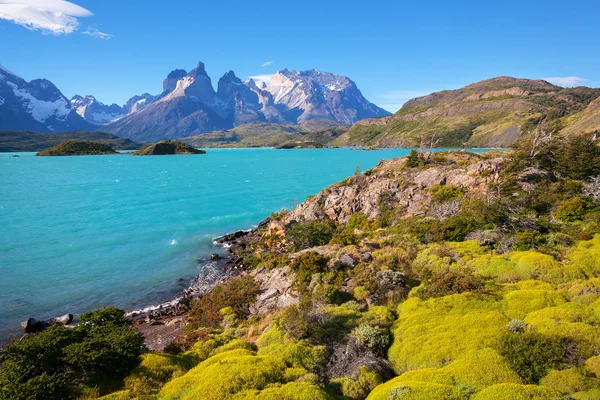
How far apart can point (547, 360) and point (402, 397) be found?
17.2 feet

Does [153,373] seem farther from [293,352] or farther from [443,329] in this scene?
[443,329]

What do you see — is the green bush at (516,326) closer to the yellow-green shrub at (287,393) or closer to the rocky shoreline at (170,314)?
the yellow-green shrub at (287,393)

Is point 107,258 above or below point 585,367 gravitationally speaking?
below

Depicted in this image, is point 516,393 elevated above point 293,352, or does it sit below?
above

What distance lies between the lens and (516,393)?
858cm

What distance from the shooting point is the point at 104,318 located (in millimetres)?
15109

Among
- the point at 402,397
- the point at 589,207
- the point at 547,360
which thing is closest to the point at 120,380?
the point at 402,397

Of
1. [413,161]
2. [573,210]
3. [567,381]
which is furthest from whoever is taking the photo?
[413,161]

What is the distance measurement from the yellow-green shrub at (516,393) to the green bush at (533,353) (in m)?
0.96

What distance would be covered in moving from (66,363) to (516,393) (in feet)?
46.7

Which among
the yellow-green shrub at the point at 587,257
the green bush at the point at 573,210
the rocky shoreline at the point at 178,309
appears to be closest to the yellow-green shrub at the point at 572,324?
the yellow-green shrub at the point at 587,257

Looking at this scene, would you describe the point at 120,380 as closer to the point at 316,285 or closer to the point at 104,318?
the point at 104,318

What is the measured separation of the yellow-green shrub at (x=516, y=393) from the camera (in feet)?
27.6

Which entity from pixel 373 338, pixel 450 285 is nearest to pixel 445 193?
pixel 450 285
